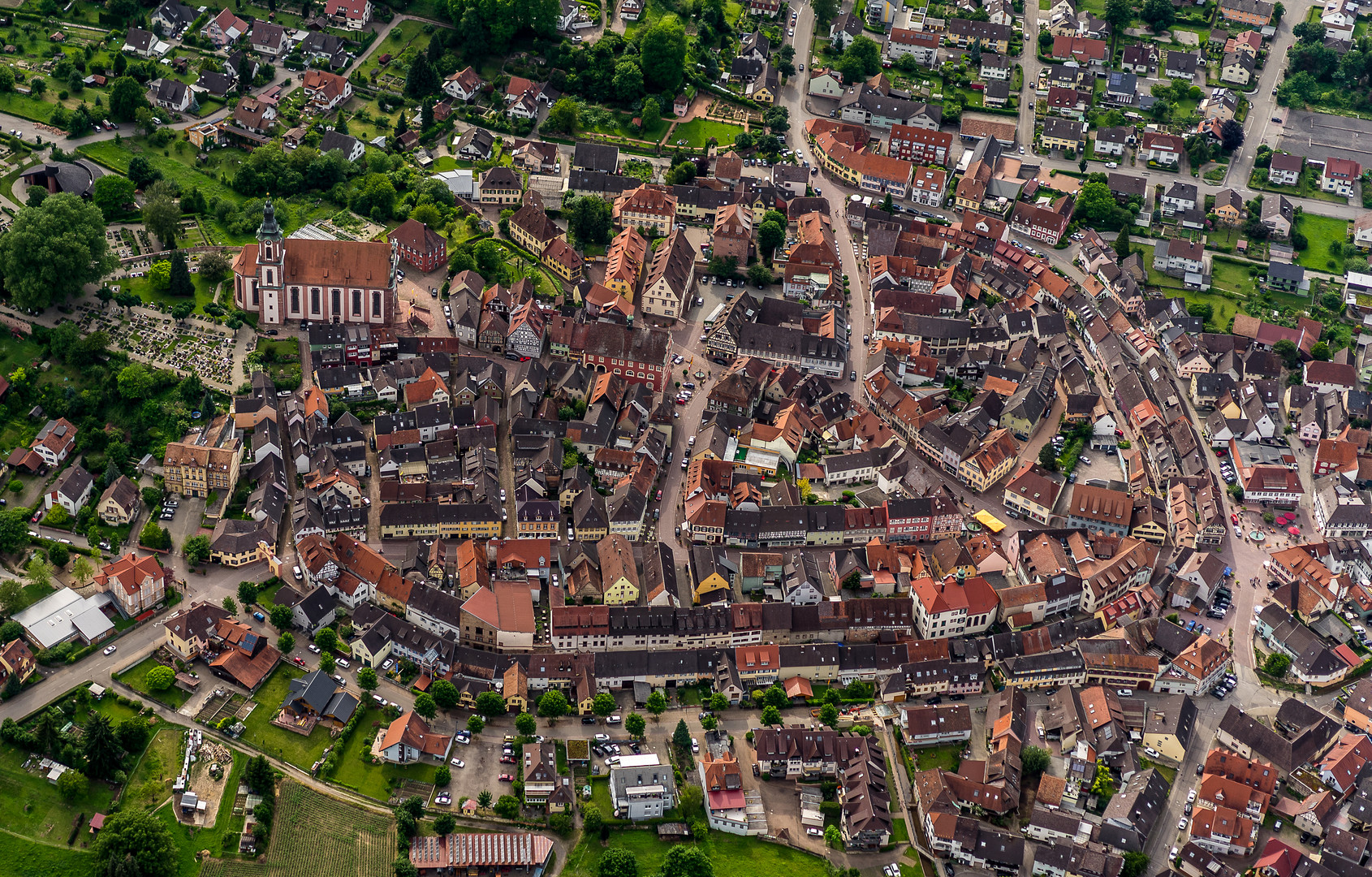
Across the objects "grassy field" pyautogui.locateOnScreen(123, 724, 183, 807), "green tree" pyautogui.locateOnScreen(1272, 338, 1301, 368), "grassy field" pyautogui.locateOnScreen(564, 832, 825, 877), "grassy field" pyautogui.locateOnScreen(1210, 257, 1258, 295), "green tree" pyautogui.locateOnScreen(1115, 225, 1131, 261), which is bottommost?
"grassy field" pyautogui.locateOnScreen(564, 832, 825, 877)

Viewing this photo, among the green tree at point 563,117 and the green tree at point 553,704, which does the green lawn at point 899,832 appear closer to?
the green tree at point 553,704

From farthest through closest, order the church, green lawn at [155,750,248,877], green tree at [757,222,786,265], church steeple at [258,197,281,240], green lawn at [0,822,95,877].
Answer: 1. green tree at [757,222,786,265]
2. the church
3. church steeple at [258,197,281,240]
4. green lawn at [155,750,248,877]
5. green lawn at [0,822,95,877]

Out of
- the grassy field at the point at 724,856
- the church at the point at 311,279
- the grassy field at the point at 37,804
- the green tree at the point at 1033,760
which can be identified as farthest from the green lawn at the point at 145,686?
the green tree at the point at 1033,760

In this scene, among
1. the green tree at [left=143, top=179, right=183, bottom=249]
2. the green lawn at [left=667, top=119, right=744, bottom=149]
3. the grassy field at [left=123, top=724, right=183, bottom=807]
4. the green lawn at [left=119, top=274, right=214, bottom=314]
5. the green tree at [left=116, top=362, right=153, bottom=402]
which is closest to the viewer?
the grassy field at [left=123, top=724, right=183, bottom=807]

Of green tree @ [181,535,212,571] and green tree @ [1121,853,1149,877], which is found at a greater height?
green tree @ [181,535,212,571]

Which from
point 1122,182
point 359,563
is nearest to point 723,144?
point 1122,182

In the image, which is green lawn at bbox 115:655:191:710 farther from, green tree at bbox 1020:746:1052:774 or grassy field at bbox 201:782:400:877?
green tree at bbox 1020:746:1052:774

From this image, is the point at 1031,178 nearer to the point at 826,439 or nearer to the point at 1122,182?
the point at 1122,182

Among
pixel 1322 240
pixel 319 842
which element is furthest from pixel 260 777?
pixel 1322 240

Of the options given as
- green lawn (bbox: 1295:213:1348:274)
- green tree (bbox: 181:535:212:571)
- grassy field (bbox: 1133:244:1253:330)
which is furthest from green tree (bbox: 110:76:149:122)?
green lawn (bbox: 1295:213:1348:274)
